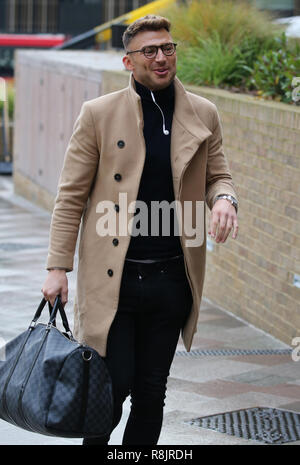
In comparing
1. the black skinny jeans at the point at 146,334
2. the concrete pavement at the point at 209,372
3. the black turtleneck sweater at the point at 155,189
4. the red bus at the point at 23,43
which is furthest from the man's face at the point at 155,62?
the red bus at the point at 23,43

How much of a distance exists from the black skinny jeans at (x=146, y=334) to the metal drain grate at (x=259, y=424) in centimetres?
132

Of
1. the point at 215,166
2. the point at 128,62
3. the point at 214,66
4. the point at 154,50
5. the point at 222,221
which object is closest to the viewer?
the point at 222,221

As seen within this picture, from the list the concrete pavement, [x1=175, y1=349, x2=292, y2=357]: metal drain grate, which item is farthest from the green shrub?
[x1=175, y1=349, x2=292, y2=357]: metal drain grate

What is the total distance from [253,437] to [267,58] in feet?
14.9

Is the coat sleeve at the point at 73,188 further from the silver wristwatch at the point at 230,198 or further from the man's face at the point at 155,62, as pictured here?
the silver wristwatch at the point at 230,198

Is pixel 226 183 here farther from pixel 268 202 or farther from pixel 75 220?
pixel 268 202

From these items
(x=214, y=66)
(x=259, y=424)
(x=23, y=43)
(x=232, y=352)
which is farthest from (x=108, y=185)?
(x=23, y=43)

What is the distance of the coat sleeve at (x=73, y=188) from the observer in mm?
4027

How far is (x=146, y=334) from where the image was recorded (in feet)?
13.4

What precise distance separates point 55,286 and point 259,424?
198 centimetres

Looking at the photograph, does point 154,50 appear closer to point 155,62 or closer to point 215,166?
point 155,62

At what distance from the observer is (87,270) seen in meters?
4.14

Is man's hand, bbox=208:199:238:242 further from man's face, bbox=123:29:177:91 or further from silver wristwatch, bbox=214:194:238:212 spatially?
man's face, bbox=123:29:177:91
